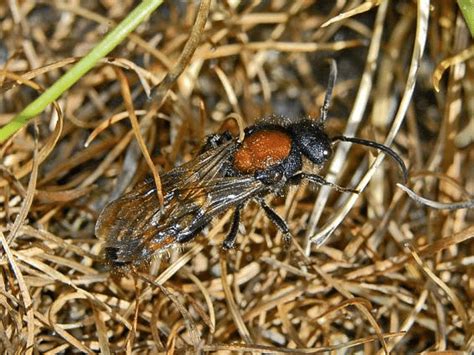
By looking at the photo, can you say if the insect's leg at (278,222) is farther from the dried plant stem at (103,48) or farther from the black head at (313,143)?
the dried plant stem at (103,48)

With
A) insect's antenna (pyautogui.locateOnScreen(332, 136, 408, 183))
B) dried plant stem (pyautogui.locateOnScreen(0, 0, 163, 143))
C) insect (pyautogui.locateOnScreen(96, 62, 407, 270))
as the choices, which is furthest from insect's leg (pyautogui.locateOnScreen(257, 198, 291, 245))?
dried plant stem (pyautogui.locateOnScreen(0, 0, 163, 143))

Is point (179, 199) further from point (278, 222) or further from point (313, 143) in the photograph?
point (313, 143)

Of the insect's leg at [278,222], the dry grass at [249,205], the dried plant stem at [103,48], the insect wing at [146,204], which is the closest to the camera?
the dried plant stem at [103,48]

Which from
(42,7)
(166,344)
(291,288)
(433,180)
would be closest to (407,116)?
(433,180)

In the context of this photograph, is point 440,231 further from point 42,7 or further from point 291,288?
point 42,7

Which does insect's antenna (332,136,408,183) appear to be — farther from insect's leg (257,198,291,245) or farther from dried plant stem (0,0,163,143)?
dried plant stem (0,0,163,143)

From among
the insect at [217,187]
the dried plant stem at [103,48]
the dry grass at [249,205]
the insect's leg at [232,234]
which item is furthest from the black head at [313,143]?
the dried plant stem at [103,48]
